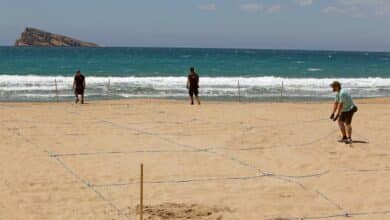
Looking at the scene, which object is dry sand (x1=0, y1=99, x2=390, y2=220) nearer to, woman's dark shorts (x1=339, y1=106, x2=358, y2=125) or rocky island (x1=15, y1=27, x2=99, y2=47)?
woman's dark shorts (x1=339, y1=106, x2=358, y2=125)

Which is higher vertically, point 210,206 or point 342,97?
point 342,97

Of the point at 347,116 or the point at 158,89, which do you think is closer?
the point at 347,116

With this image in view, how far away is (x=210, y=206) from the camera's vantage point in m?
7.56

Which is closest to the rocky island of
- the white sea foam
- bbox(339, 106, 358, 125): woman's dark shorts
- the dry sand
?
the white sea foam

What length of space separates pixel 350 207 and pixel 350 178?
5.14 ft

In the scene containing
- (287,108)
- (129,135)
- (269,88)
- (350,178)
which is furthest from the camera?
(269,88)

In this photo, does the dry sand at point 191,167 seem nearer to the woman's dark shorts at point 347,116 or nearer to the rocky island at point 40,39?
the woman's dark shorts at point 347,116

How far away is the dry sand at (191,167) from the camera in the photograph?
749 centimetres

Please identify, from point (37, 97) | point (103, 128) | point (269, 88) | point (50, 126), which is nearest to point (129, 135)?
point (103, 128)

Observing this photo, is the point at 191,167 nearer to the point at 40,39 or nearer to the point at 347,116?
the point at 347,116

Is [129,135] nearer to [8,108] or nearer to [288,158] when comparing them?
[288,158]

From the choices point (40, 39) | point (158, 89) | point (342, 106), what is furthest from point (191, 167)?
point (40, 39)

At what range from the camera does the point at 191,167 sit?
9680 mm

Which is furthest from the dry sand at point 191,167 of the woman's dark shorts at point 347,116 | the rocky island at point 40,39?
the rocky island at point 40,39
